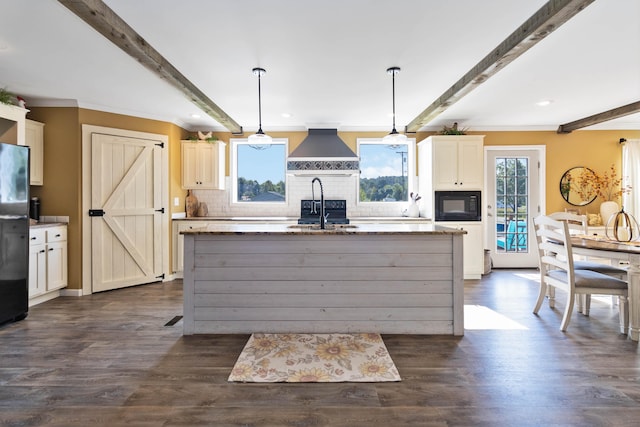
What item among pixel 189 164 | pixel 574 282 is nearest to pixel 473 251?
pixel 574 282

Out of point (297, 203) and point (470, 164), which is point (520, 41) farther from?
point (297, 203)

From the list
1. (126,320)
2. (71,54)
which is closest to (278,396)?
(126,320)

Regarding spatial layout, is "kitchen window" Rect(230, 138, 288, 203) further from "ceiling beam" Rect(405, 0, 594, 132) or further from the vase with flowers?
the vase with flowers

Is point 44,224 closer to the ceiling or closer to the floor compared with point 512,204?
closer to the floor

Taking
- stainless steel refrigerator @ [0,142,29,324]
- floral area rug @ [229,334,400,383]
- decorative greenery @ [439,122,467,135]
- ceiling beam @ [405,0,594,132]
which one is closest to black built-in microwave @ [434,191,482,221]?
decorative greenery @ [439,122,467,135]

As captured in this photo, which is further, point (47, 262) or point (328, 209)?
point (328, 209)

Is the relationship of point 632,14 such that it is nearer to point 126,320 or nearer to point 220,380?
point 220,380

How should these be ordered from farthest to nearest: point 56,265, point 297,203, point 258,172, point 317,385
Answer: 1. point 258,172
2. point 297,203
3. point 56,265
4. point 317,385

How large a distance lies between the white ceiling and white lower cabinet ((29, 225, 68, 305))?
1625 mm

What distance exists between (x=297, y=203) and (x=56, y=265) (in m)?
3.39

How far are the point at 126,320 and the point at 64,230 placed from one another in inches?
68.8

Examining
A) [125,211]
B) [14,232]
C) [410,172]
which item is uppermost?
[410,172]

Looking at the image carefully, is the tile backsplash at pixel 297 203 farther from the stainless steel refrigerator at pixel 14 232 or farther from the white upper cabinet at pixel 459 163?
the stainless steel refrigerator at pixel 14 232

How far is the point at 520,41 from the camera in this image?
8.38ft
